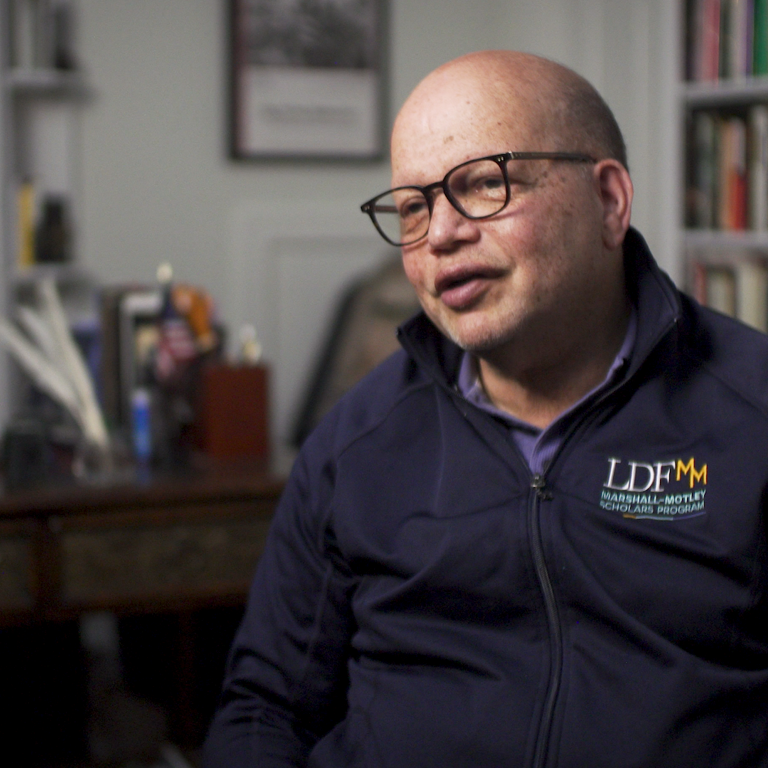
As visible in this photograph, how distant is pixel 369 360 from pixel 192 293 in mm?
474

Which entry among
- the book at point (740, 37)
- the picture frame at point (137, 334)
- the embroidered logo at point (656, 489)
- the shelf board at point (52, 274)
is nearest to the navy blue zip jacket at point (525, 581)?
the embroidered logo at point (656, 489)

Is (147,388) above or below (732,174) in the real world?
below

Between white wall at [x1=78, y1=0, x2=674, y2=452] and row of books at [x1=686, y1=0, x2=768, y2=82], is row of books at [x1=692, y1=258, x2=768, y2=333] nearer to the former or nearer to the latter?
white wall at [x1=78, y1=0, x2=674, y2=452]

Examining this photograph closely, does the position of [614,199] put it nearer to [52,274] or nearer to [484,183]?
[484,183]

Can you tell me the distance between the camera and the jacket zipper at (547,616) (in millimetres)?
910

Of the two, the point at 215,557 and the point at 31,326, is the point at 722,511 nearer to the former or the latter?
the point at 215,557

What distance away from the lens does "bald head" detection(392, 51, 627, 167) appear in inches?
38.6

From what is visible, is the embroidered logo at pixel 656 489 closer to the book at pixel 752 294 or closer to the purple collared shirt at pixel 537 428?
the purple collared shirt at pixel 537 428

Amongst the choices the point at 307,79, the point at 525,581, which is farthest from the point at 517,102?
the point at 307,79

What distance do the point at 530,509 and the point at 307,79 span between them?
5.97ft

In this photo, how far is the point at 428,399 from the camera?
1.13m

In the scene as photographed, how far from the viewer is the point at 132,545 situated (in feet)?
5.92

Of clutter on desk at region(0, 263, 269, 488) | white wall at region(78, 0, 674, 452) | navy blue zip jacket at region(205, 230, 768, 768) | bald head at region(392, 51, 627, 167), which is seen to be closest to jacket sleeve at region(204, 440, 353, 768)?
navy blue zip jacket at region(205, 230, 768, 768)

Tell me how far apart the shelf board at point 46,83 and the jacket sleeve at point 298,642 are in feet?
4.89
